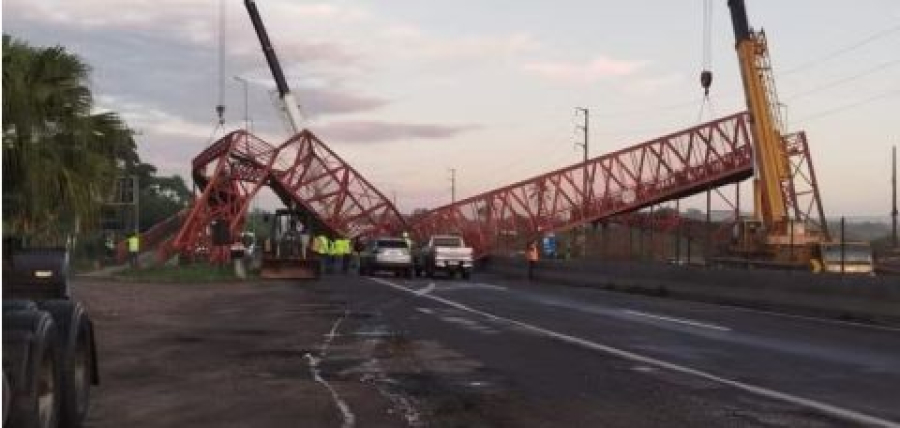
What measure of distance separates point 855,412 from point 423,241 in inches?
1974

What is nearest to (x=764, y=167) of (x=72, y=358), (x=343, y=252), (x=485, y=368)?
(x=343, y=252)

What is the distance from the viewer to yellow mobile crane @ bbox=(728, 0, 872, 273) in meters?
43.2

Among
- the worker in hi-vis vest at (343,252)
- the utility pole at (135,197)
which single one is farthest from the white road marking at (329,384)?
the worker in hi-vis vest at (343,252)

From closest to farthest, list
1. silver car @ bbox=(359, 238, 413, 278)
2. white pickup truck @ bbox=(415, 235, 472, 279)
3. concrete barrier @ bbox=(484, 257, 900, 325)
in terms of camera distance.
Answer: concrete barrier @ bbox=(484, 257, 900, 325)
white pickup truck @ bbox=(415, 235, 472, 279)
silver car @ bbox=(359, 238, 413, 278)

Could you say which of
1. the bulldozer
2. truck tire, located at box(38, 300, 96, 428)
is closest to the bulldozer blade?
the bulldozer

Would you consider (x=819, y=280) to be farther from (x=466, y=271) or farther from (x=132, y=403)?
(x=466, y=271)

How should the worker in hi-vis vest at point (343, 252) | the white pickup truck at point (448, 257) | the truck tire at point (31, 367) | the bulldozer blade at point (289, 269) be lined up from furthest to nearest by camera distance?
the worker in hi-vis vest at point (343, 252), the white pickup truck at point (448, 257), the bulldozer blade at point (289, 269), the truck tire at point (31, 367)

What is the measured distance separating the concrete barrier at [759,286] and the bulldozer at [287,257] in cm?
966

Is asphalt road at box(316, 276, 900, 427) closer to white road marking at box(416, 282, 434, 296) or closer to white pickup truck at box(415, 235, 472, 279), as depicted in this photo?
white road marking at box(416, 282, 434, 296)

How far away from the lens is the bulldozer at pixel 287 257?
144 ft

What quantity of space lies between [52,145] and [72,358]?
14255mm

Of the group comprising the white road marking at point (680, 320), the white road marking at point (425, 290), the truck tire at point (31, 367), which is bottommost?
the white road marking at point (680, 320)

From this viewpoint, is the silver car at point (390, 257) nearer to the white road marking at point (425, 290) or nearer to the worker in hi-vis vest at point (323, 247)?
the worker in hi-vis vest at point (323, 247)

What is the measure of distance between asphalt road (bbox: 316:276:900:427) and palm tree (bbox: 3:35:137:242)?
6106 mm
